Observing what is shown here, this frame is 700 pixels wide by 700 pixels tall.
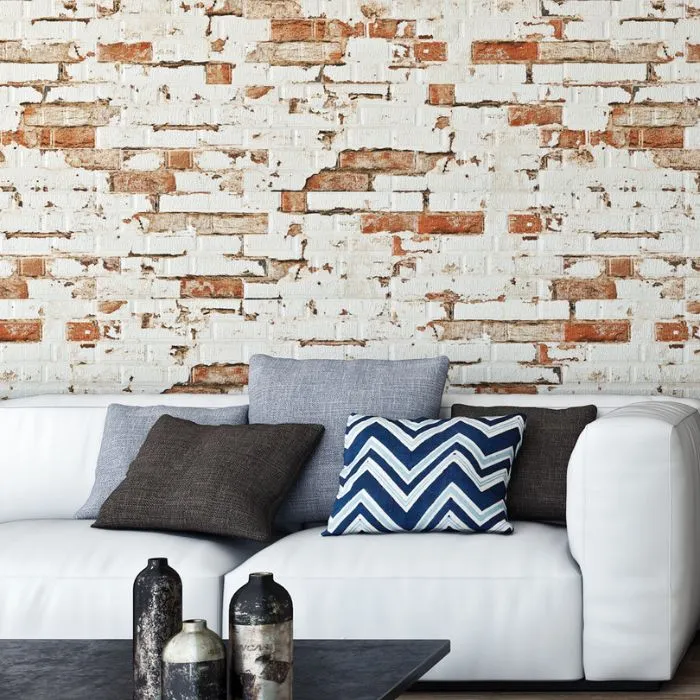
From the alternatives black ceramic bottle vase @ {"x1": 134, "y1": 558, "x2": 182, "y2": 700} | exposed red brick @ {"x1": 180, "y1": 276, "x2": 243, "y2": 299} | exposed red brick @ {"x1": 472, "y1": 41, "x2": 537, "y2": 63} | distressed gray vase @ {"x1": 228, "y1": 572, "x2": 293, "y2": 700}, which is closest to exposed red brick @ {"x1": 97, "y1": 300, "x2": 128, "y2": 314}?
exposed red brick @ {"x1": 180, "y1": 276, "x2": 243, "y2": 299}

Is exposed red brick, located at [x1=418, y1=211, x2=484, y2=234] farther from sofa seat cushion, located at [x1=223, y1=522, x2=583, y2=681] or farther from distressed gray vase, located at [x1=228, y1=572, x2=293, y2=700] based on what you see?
distressed gray vase, located at [x1=228, y1=572, x2=293, y2=700]

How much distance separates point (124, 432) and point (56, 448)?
28cm

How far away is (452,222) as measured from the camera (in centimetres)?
399

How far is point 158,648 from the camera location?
1777 mm

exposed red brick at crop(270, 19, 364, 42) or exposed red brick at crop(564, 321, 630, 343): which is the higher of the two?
exposed red brick at crop(270, 19, 364, 42)

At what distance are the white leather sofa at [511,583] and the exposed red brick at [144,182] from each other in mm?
1616

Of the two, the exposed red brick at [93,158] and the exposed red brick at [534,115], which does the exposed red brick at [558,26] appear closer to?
the exposed red brick at [534,115]

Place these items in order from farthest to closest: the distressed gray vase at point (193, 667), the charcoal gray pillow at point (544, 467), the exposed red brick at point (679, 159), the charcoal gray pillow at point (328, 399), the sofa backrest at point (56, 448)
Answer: the exposed red brick at point (679, 159) → the sofa backrest at point (56, 448) → the charcoal gray pillow at point (328, 399) → the charcoal gray pillow at point (544, 467) → the distressed gray vase at point (193, 667)

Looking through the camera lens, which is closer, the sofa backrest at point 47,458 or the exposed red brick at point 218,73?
the sofa backrest at point 47,458

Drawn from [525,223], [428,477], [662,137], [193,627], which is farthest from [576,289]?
[193,627]

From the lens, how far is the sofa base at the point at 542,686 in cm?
273

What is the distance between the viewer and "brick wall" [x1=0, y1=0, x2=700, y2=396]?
12.9 ft

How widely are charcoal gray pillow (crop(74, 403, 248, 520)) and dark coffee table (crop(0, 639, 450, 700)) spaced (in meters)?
1.21

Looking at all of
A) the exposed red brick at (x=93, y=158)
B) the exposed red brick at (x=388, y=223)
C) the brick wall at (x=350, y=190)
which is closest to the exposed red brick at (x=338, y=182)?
the brick wall at (x=350, y=190)
